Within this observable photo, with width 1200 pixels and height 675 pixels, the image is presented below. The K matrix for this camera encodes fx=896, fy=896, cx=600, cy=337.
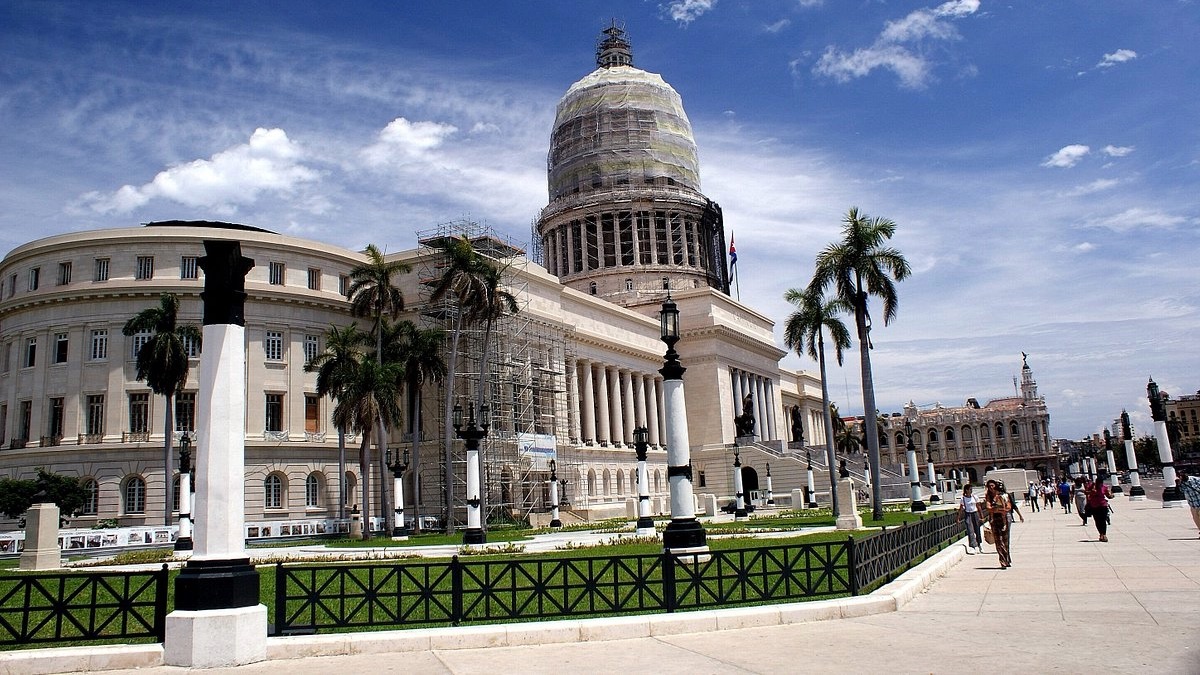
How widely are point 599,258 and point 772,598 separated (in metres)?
93.7

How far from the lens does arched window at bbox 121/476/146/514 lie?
5272 cm

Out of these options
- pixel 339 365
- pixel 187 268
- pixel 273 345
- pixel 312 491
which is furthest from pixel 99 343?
pixel 339 365

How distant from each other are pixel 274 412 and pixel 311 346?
514 centimetres

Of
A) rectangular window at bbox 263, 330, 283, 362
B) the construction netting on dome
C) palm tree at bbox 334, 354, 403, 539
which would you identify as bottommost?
palm tree at bbox 334, 354, 403, 539

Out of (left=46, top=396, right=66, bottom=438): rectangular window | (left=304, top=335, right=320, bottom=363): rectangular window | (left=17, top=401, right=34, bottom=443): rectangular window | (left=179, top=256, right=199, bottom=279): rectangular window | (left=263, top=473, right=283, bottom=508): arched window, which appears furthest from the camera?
(left=304, top=335, right=320, bottom=363): rectangular window

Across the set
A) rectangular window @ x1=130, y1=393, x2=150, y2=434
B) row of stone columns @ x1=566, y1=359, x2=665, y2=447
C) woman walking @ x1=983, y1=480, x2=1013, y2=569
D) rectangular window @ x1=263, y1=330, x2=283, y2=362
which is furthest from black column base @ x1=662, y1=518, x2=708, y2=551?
row of stone columns @ x1=566, y1=359, x2=665, y2=447

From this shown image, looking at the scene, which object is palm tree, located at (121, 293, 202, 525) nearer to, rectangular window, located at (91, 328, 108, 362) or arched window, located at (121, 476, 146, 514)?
arched window, located at (121, 476, 146, 514)

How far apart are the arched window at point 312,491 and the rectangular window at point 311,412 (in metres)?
3.10

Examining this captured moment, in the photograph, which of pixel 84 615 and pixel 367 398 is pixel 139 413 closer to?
pixel 367 398

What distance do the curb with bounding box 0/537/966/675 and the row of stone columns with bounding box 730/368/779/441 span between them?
79.6 m

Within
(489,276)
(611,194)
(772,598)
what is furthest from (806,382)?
(772,598)

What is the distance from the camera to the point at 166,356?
4841cm

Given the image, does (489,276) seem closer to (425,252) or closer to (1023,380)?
(425,252)

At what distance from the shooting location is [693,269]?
106250mm
